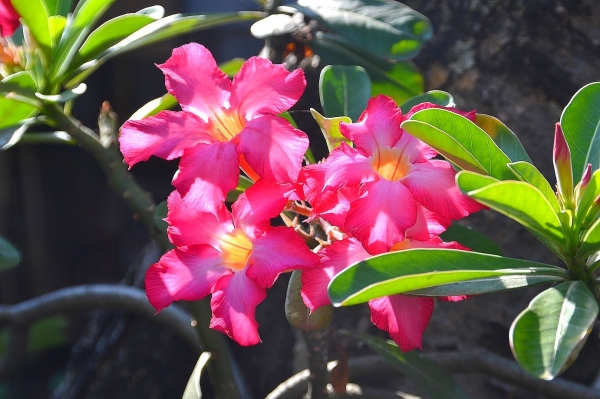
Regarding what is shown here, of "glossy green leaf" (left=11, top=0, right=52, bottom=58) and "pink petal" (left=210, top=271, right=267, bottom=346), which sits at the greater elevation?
"glossy green leaf" (left=11, top=0, right=52, bottom=58)

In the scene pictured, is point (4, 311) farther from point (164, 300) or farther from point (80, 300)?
point (164, 300)

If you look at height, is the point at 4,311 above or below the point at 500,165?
below

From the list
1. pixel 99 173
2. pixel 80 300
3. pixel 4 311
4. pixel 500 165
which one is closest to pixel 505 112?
pixel 500 165

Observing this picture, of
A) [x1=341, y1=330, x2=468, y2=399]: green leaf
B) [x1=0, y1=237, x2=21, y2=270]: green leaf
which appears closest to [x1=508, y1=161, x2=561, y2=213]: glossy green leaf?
[x1=341, y1=330, x2=468, y2=399]: green leaf

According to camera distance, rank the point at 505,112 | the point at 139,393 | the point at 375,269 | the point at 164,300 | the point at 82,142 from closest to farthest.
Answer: the point at 375,269 < the point at 164,300 < the point at 82,142 < the point at 505,112 < the point at 139,393

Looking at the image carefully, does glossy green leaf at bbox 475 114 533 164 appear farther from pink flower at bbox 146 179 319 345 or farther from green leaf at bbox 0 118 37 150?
green leaf at bbox 0 118 37 150

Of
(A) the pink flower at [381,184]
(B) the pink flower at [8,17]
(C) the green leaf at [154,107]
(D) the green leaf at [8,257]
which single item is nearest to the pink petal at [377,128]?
(A) the pink flower at [381,184]

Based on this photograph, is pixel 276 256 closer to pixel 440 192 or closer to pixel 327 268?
pixel 327 268
